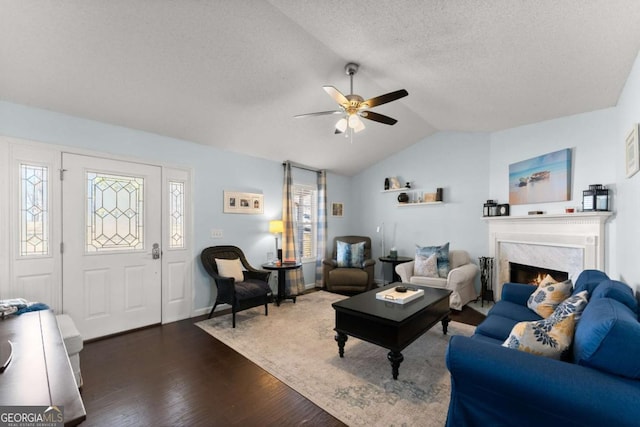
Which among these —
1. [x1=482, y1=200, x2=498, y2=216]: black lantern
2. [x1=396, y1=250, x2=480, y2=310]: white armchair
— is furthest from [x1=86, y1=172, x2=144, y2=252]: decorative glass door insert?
[x1=482, y1=200, x2=498, y2=216]: black lantern

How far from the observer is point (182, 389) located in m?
2.27

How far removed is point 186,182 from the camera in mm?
3951

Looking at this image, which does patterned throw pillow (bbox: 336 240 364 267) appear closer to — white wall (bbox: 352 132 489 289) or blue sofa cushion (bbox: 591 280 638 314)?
white wall (bbox: 352 132 489 289)

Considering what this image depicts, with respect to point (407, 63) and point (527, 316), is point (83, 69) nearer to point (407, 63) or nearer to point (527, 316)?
point (407, 63)

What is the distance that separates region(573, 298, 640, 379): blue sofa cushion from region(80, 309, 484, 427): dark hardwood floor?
1.47m

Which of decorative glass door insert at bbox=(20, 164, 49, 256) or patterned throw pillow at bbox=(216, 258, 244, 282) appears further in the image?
patterned throw pillow at bbox=(216, 258, 244, 282)

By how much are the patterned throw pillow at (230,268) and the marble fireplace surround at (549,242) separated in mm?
3908

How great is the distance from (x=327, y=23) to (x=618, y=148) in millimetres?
3359

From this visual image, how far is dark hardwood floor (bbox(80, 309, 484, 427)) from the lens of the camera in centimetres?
194

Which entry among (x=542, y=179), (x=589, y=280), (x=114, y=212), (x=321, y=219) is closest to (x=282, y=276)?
(x=321, y=219)

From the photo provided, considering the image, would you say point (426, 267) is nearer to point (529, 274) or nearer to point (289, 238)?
point (529, 274)

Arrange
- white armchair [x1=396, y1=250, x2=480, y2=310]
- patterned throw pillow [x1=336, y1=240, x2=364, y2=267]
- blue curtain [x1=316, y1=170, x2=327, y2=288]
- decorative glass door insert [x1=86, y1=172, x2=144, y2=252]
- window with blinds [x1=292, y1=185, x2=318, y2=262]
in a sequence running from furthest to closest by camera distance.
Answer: blue curtain [x1=316, y1=170, x2=327, y2=288] < window with blinds [x1=292, y1=185, x2=318, y2=262] < patterned throw pillow [x1=336, y1=240, x2=364, y2=267] < white armchair [x1=396, y1=250, x2=480, y2=310] < decorative glass door insert [x1=86, y1=172, x2=144, y2=252]

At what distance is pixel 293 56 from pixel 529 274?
4.37m

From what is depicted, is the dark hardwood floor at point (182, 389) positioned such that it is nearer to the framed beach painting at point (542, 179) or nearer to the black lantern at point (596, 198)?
the black lantern at point (596, 198)
